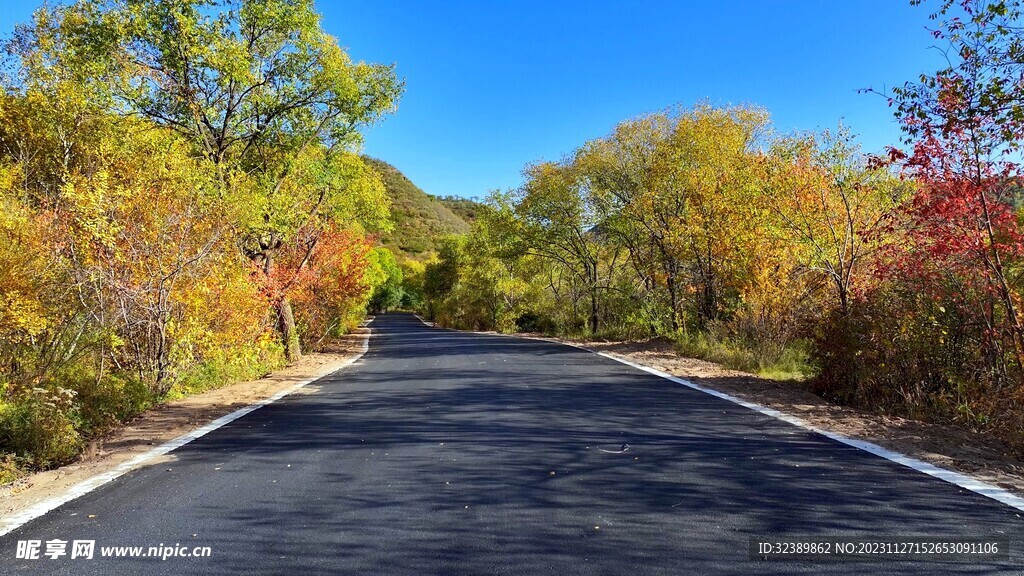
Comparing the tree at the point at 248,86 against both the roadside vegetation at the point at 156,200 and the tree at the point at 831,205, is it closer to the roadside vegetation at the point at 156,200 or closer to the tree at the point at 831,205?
the roadside vegetation at the point at 156,200

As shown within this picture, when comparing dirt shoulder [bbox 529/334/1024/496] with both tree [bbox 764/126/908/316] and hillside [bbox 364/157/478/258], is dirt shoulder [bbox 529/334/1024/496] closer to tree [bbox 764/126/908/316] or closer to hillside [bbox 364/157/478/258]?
tree [bbox 764/126/908/316]

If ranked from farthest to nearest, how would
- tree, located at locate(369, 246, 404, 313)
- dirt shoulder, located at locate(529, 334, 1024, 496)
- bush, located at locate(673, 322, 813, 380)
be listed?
1. tree, located at locate(369, 246, 404, 313)
2. bush, located at locate(673, 322, 813, 380)
3. dirt shoulder, located at locate(529, 334, 1024, 496)

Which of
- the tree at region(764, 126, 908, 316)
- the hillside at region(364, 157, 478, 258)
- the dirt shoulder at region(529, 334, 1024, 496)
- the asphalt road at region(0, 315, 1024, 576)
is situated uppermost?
the hillside at region(364, 157, 478, 258)

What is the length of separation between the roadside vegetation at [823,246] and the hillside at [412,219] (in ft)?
268

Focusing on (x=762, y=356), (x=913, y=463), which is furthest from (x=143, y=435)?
(x=762, y=356)

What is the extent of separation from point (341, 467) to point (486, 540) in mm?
2095

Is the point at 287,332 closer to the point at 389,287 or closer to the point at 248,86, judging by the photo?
the point at 248,86

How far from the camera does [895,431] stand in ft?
19.3

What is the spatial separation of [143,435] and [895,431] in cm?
857

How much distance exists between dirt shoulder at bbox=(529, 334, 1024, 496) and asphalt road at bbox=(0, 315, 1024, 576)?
57cm

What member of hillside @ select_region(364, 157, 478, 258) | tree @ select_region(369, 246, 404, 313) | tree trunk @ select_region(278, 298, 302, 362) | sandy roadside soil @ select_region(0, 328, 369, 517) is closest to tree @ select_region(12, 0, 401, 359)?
tree trunk @ select_region(278, 298, 302, 362)

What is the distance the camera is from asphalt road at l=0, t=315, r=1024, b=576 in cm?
309

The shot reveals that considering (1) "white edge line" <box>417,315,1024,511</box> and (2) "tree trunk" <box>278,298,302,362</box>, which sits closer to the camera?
(1) "white edge line" <box>417,315,1024,511</box>

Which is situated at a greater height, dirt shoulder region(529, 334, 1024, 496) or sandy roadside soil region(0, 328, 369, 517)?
dirt shoulder region(529, 334, 1024, 496)
